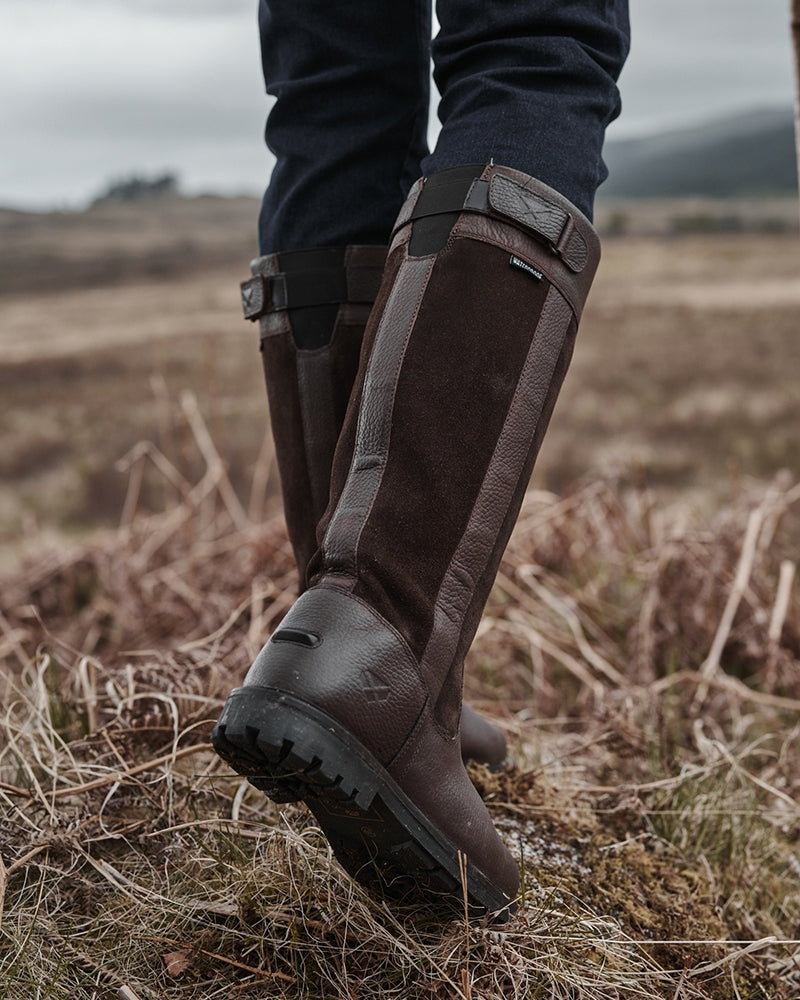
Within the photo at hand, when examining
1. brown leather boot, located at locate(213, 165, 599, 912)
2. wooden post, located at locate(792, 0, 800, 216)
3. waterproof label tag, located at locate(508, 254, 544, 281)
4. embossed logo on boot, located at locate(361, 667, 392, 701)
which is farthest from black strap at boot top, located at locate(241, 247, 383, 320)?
wooden post, located at locate(792, 0, 800, 216)

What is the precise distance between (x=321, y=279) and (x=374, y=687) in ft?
1.97

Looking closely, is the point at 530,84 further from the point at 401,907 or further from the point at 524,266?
the point at 401,907

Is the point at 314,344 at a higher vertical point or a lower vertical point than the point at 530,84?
lower

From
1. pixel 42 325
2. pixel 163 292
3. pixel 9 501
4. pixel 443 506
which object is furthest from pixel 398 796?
pixel 163 292

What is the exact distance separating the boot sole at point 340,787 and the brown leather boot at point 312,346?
374 millimetres

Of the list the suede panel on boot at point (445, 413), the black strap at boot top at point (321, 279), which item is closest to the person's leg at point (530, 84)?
the suede panel on boot at point (445, 413)

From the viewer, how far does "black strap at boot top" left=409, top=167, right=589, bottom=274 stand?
1.02 meters

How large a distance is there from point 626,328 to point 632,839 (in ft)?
94.9

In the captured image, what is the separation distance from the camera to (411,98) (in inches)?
51.3

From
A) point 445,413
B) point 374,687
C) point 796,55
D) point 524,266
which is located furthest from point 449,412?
point 796,55

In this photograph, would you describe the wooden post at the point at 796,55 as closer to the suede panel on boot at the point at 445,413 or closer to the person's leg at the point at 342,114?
the person's leg at the point at 342,114

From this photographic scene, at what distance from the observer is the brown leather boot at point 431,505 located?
938 millimetres

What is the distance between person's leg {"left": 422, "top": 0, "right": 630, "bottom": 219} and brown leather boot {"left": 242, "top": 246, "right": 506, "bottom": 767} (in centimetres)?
25

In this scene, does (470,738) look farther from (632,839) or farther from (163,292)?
(163,292)
